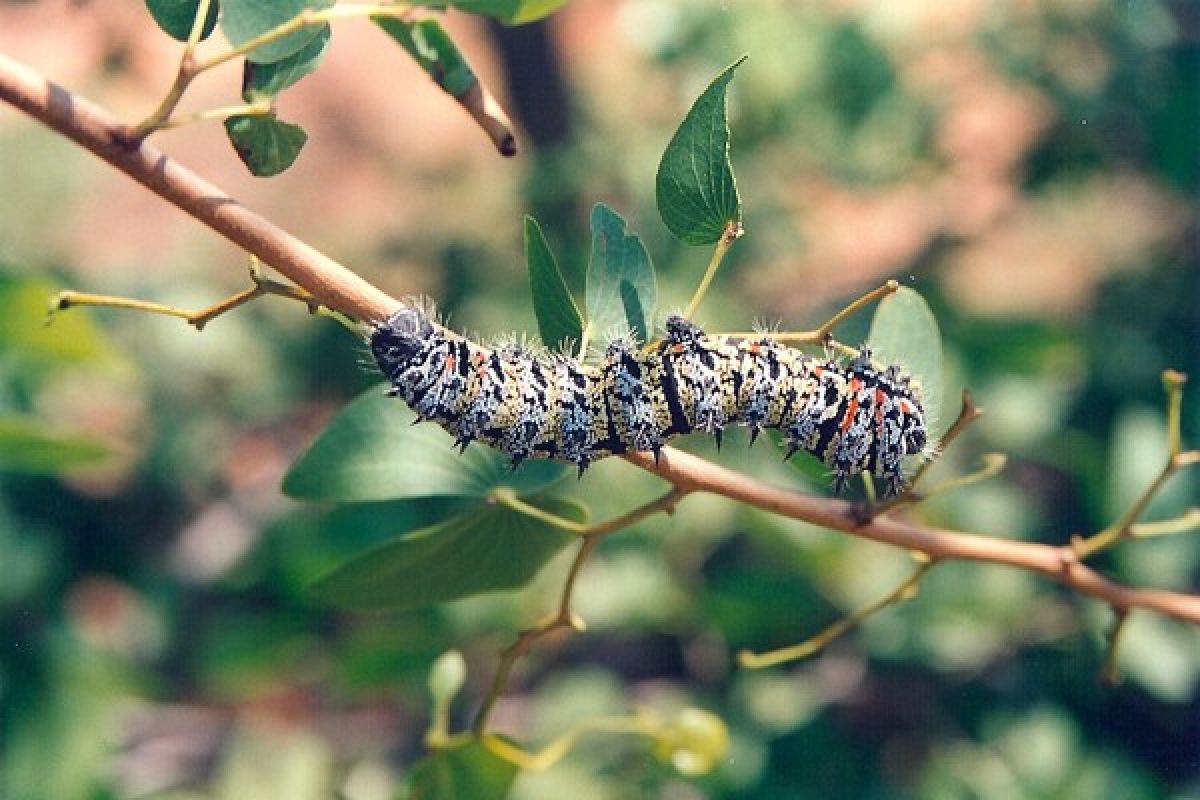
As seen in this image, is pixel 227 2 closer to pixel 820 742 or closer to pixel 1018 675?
pixel 820 742

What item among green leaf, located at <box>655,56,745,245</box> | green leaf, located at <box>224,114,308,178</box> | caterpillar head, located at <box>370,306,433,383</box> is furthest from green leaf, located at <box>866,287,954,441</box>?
green leaf, located at <box>224,114,308,178</box>

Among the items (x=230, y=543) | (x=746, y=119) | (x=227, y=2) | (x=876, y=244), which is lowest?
(x=227, y=2)

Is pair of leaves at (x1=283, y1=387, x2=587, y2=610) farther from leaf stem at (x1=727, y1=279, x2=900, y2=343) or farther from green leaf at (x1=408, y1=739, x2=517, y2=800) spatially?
leaf stem at (x1=727, y1=279, x2=900, y2=343)

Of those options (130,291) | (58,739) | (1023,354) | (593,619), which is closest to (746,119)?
(1023,354)

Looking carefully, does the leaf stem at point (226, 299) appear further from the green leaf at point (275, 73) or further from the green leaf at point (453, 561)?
the green leaf at point (453, 561)

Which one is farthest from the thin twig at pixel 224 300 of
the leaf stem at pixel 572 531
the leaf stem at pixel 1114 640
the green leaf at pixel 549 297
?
the leaf stem at pixel 1114 640

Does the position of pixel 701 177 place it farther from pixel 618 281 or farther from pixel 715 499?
pixel 715 499

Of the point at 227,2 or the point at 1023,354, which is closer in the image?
the point at 227,2
